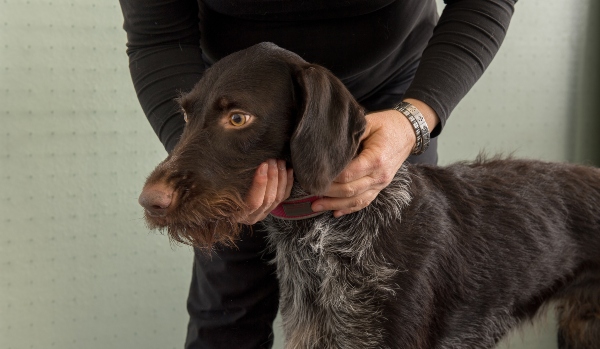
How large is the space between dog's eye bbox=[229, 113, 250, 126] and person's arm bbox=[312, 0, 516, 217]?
250 millimetres

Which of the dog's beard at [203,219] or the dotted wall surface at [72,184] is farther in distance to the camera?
the dotted wall surface at [72,184]

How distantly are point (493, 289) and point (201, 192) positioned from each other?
0.90 metres

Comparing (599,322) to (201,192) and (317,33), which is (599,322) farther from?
(201,192)

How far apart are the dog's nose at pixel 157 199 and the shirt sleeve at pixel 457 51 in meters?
0.75

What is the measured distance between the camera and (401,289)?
1635 millimetres

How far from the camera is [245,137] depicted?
1488 mm

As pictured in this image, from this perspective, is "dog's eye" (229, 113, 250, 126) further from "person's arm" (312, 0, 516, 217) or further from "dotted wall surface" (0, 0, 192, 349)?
"dotted wall surface" (0, 0, 192, 349)

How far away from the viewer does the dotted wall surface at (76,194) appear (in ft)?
8.26

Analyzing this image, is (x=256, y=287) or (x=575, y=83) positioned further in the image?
(x=575, y=83)

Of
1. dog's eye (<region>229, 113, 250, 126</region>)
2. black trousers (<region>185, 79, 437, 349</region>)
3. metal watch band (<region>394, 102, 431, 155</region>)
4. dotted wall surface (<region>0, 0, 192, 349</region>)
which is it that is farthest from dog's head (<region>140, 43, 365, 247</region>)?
dotted wall surface (<region>0, 0, 192, 349</region>)

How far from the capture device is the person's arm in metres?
1.58

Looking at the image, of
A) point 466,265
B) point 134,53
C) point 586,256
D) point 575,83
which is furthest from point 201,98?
point 575,83

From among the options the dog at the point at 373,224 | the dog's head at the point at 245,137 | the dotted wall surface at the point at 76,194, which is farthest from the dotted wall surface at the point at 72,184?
the dog's head at the point at 245,137

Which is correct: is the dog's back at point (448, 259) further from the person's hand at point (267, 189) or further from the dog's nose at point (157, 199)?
the dog's nose at point (157, 199)
